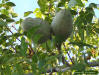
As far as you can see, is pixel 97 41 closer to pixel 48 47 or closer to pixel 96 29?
pixel 96 29

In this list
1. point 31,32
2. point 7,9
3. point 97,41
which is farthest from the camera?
point 97,41

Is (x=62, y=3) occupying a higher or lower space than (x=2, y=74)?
higher

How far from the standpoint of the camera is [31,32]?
1724 millimetres

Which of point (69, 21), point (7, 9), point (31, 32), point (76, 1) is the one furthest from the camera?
point (7, 9)

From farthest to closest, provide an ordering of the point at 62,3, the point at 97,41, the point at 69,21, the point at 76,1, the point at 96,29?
the point at 97,41 < the point at 96,29 < the point at 62,3 < the point at 76,1 < the point at 69,21

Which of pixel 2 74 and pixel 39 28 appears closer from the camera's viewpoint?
pixel 39 28

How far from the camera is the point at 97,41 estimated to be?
4375 mm

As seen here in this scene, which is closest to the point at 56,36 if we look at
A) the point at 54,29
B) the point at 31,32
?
the point at 54,29

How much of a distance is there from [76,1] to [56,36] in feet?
1.32

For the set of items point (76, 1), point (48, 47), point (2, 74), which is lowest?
point (2, 74)

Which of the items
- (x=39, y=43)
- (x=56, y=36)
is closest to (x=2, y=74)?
(x=39, y=43)

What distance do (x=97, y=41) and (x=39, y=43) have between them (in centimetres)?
267

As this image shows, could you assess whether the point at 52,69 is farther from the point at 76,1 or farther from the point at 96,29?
the point at 96,29

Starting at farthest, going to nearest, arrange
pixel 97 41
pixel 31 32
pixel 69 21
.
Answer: pixel 97 41, pixel 69 21, pixel 31 32
